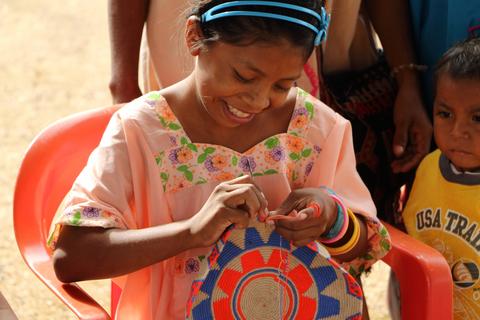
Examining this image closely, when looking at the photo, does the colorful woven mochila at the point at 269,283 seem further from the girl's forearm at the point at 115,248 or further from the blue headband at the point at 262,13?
the blue headband at the point at 262,13

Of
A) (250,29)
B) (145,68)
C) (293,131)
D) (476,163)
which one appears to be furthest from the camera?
(145,68)

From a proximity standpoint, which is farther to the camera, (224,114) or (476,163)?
(476,163)

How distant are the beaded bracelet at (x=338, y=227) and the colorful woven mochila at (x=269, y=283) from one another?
3 cm

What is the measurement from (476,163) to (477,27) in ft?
1.23

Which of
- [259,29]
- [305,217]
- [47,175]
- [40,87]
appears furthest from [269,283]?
[40,87]

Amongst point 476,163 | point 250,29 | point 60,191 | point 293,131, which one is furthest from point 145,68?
point 476,163

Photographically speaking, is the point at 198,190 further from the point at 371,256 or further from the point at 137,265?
the point at 371,256

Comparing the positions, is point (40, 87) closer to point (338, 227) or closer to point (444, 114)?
point (444, 114)

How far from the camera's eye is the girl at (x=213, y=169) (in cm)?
172

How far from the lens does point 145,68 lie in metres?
2.43

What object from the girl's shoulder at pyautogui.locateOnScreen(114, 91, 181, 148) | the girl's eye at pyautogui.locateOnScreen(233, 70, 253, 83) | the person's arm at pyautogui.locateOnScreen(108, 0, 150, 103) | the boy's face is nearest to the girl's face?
the girl's eye at pyautogui.locateOnScreen(233, 70, 253, 83)

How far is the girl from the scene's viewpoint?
1.72 metres

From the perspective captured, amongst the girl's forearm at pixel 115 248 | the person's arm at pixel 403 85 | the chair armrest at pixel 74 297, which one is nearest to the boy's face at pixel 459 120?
the person's arm at pixel 403 85

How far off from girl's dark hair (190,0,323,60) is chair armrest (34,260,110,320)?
0.59 meters
